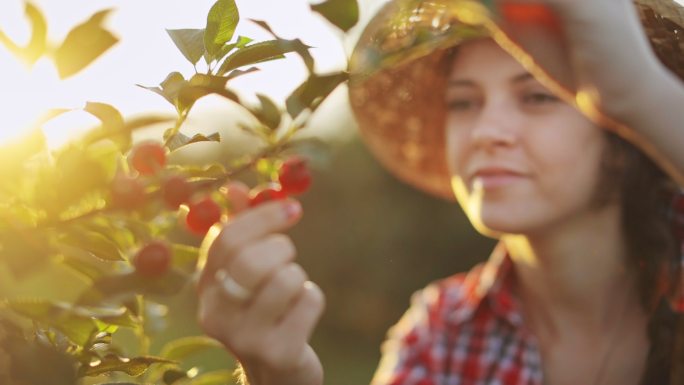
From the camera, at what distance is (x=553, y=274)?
6.19 feet

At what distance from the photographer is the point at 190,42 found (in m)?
0.78

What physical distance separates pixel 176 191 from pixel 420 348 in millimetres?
1528

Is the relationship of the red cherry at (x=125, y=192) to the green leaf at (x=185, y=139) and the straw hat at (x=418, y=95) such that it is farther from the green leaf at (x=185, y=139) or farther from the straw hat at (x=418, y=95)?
the straw hat at (x=418, y=95)

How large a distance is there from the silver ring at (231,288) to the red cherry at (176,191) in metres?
0.14

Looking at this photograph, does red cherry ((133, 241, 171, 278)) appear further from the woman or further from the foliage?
the woman

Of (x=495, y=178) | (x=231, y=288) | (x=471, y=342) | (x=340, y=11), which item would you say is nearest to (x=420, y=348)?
(x=471, y=342)

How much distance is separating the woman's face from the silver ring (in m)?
1.02

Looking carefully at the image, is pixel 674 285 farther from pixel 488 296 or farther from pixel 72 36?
pixel 72 36

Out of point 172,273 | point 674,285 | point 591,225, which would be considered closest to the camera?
point 172,273

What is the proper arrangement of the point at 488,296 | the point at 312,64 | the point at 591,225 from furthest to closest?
the point at 488,296, the point at 591,225, the point at 312,64

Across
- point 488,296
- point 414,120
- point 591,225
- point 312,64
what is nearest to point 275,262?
point 312,64

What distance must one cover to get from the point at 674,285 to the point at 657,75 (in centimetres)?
87

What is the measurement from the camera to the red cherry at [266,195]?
0.77 meters

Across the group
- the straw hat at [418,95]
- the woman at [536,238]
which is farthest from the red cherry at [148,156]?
the straw hat at [418,95]
